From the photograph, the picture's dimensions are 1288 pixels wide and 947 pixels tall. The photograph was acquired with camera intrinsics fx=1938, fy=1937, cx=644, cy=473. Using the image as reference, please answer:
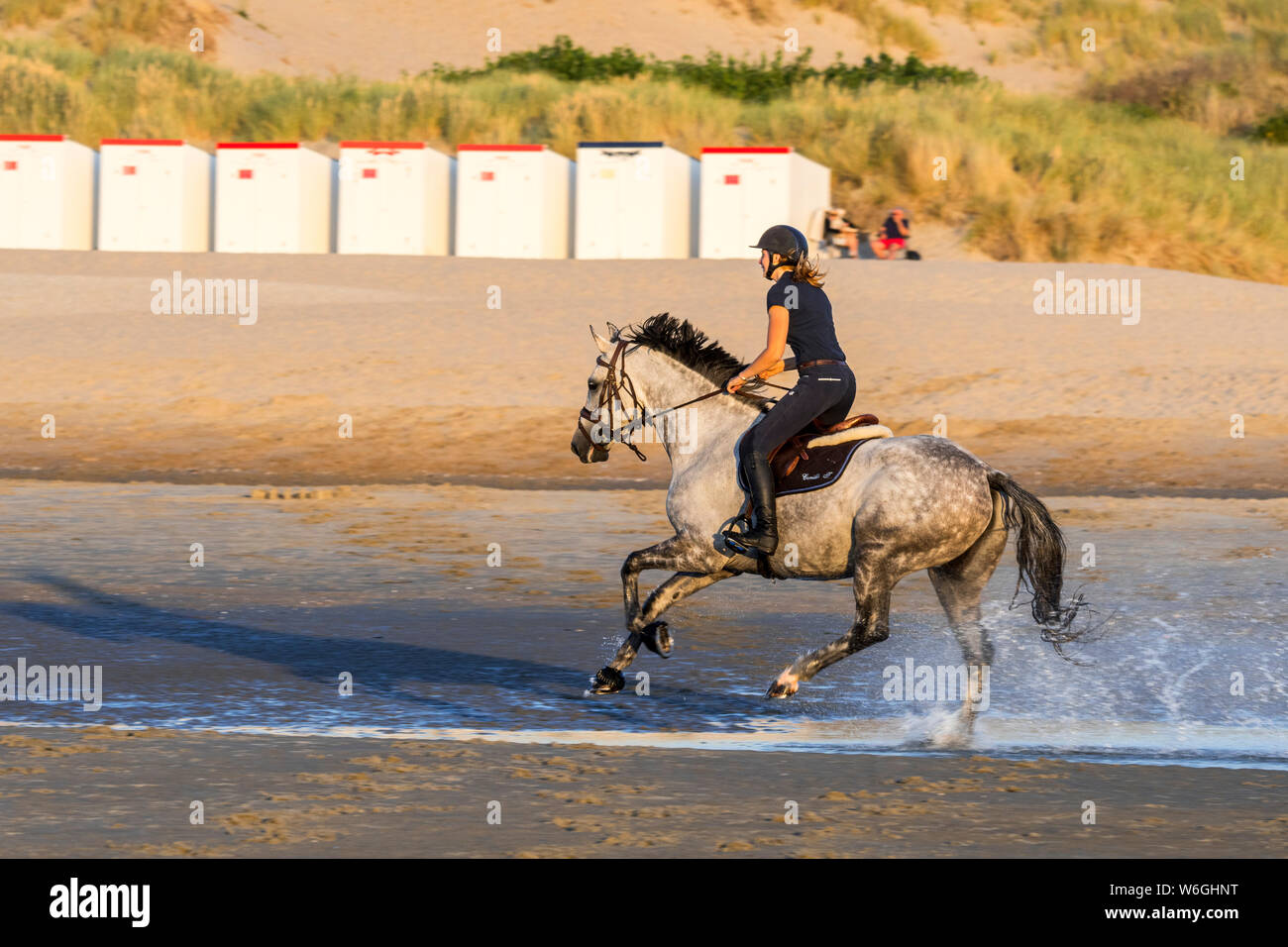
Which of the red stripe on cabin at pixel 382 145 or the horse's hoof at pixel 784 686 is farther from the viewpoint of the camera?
the red stripe on cabin at pixel 382 145

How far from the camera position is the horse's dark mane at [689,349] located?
31.2 ft

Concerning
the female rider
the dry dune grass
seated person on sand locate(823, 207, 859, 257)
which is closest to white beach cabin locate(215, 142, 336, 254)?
seated person on sand locate(823, 207, 859, 257)

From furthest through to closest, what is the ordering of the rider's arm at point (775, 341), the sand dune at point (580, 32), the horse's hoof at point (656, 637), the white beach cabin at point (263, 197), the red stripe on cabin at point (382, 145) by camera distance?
the sand dune at point (580, 32) < the white beach cabin at point (263, 197) < the red stripe on cabin at point (382, 145) < the horse's hoof at point (656, 637) < the rider's arm at point (775, 341)

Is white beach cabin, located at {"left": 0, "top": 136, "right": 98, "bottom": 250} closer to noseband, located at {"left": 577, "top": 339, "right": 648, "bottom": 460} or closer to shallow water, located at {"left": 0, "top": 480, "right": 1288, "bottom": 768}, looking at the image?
shallow water, located at {"left": 0, "top": 480, "right": 1288, "bottom": 768}

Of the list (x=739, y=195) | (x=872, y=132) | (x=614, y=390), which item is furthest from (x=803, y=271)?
(x=872, y=132)

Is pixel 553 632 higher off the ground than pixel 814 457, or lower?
lower

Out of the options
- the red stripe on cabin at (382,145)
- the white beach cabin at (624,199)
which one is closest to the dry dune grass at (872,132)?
the white beach cabin at (624,199)

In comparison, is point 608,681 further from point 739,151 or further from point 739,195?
point 739,151

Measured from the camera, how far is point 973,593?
9117 mm

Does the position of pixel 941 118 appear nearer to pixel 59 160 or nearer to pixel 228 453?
pixel 59 160

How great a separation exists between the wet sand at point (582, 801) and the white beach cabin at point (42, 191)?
25759 mm

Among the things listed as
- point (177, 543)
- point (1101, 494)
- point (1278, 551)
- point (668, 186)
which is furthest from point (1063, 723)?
point (668, 186)

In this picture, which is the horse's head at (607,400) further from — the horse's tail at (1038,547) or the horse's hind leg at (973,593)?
the horse's tail at (1038,547)

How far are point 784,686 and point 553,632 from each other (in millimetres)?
2532
